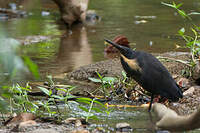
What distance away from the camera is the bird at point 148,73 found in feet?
8.81

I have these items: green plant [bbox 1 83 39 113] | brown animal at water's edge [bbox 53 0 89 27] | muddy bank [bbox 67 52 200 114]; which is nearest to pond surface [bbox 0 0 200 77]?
brown animal at water's edge [bbox 53 0 89 27]

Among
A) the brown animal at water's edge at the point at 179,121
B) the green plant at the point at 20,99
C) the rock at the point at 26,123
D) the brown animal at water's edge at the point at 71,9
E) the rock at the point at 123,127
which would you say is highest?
the brown animal at water's edge at the point at 71,9

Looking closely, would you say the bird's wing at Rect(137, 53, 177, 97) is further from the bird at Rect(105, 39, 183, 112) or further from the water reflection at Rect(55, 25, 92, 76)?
the water reflection at Rect(55, 25, 92, 76)

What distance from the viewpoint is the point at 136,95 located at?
11.1 feet

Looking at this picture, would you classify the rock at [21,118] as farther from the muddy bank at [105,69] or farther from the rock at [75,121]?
the muddy bank at [105,69]

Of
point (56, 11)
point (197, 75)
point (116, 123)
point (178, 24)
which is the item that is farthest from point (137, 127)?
point (56, 11)

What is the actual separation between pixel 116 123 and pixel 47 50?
3.54 meters

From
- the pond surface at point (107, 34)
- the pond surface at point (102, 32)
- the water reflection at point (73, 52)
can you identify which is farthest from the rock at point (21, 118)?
the water reflection at point (73, 52)

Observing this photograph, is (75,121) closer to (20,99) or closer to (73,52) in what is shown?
(20,99)

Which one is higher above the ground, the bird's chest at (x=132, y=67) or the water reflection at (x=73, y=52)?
the bird's chest at (x=132, y=67)

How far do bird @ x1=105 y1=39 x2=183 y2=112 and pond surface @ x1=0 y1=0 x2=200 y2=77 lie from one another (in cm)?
97

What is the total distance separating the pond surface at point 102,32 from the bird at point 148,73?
3.17 ft

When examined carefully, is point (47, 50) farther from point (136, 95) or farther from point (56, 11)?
point (56, 11)

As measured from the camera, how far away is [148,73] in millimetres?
2793
